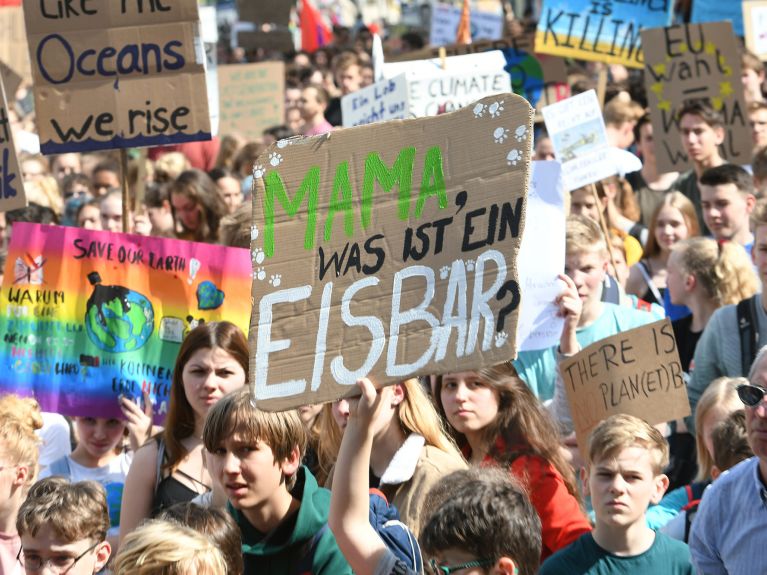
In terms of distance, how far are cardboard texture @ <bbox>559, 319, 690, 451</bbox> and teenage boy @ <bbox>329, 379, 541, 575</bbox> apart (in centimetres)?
189

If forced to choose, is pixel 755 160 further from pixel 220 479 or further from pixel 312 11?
pixel 312 11

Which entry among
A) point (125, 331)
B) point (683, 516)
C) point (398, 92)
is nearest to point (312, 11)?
point (398, 92)

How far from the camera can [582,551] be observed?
14.1 ft

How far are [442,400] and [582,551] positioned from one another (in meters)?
0.96

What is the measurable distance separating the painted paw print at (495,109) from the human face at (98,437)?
3.02 metres

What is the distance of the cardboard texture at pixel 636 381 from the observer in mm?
5387

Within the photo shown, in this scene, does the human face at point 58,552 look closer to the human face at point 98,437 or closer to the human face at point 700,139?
the human face at point 98,437

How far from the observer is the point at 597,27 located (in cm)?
1015

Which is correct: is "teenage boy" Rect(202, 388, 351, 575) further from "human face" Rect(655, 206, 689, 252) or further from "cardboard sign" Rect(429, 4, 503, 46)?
"cardboard sign" Rect(429, 4, 503, 46)

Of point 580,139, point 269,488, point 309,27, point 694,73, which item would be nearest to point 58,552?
point 269,488

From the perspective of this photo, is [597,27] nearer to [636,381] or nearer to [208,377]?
[636,381]

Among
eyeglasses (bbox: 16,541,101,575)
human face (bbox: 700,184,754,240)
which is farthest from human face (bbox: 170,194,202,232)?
eyeglasses (bbox: 16,541,101,575)

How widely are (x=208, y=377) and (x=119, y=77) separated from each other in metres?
2.15

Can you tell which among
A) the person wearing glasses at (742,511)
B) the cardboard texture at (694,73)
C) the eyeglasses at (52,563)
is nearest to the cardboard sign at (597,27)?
the cardboard texture at (694,73)
